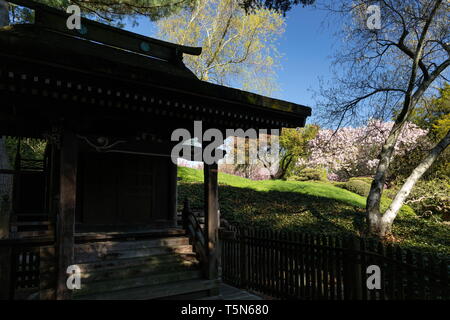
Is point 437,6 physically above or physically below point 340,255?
above

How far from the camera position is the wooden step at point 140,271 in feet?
19.1

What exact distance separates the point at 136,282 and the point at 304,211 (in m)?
11.2

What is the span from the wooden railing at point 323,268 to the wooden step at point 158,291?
1.13m

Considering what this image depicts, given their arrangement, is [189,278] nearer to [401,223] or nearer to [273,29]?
[401,223]

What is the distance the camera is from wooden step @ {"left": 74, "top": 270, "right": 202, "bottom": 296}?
5.59m

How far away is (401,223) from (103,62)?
14.8 metres

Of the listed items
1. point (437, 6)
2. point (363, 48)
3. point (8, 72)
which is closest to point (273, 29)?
point (363, 48)

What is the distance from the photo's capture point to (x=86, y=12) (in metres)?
14.1

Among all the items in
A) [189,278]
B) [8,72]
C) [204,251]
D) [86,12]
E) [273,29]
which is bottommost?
[189,278]

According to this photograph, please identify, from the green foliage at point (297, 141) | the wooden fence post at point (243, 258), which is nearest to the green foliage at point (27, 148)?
the wooden fence post at point (243, 258)

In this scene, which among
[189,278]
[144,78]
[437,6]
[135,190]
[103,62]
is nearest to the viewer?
[103,62]

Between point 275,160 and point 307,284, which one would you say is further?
point 275,160

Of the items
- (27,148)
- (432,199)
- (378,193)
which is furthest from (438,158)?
(27,148)

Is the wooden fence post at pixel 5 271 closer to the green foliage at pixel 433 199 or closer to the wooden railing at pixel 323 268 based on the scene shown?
the wooden railing at pixel 323 268
